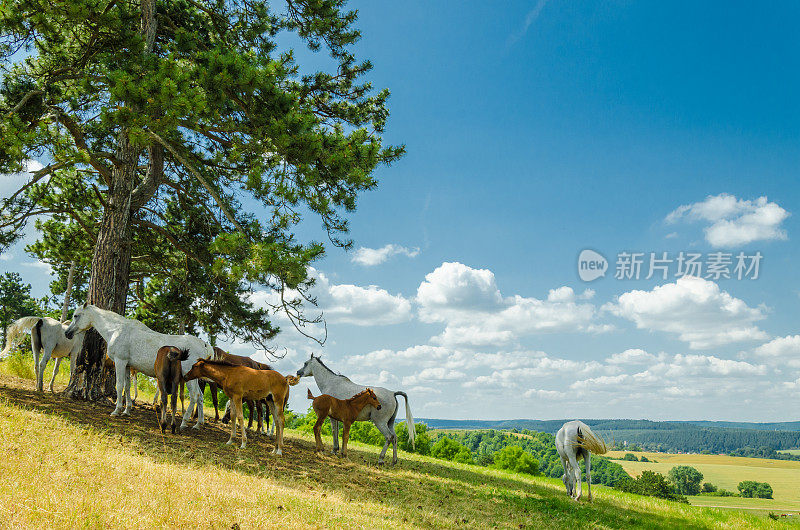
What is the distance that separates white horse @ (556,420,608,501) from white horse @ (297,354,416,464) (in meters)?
3.95

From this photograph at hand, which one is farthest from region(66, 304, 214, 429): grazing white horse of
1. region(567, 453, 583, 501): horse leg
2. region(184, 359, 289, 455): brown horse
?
region(567, 453, 583, 501): horse leg

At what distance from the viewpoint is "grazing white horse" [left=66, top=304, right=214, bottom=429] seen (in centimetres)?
1165

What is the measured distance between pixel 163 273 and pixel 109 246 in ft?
13.5

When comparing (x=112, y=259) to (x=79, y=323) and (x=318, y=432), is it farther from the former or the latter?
(x=318, y=432)

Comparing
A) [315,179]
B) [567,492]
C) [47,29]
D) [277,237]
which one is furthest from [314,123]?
[567,492]

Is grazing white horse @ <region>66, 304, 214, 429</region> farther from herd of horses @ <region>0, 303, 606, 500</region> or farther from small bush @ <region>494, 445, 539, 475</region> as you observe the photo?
small bush @ <region>494, 445, 539, 475</region>

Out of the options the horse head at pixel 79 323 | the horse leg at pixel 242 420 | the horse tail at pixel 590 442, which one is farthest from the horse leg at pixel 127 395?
the horse tail at pixel 590 442

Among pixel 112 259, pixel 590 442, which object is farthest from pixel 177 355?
pixel 590 442

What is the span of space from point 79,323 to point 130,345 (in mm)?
1801

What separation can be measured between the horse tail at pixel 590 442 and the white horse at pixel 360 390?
4.29m

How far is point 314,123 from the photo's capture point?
13.2m

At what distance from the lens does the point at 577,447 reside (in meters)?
12.9

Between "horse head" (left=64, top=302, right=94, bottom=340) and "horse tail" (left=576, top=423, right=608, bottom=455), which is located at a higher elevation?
"horse head" (left=64, top=302, right=94, bottom=340)

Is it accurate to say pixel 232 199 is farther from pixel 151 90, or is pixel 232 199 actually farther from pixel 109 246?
pixel 151 90
